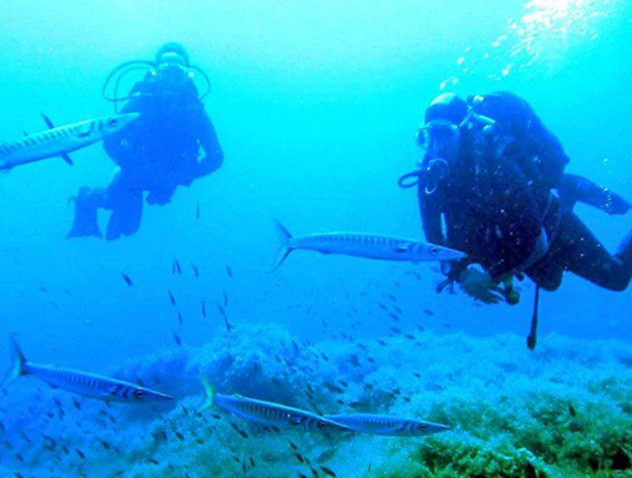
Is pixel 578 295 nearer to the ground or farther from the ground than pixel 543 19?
nearer to the ground

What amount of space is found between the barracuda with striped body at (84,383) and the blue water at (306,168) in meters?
3.25

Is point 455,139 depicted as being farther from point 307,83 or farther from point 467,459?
point 307,83

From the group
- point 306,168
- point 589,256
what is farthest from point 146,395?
point 306,168

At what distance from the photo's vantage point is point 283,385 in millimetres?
9750

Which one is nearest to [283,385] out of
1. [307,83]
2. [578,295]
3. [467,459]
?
[467,459]

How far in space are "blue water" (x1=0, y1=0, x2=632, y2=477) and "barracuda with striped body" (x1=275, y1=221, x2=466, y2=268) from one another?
4.13m

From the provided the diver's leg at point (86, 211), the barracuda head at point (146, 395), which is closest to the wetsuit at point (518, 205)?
the barracuda head at point (146, 395)

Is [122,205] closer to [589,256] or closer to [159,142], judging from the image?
[159,142]

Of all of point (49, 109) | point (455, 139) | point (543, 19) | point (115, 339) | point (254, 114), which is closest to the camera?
point (455, 139)

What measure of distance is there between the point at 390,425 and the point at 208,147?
26.2 feet

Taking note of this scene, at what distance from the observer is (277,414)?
13.8ft

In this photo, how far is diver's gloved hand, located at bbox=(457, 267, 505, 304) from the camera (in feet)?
17.8

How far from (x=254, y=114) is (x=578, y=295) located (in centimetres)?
6056

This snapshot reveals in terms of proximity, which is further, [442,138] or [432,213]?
[432,213]
